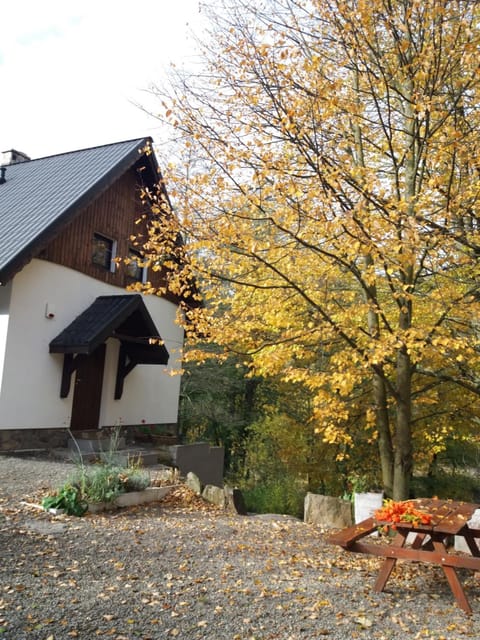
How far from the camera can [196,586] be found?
16.0ft

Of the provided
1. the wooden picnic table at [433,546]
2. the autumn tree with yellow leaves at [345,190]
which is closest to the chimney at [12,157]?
the autumn tree with yellow leaves at [345,190]

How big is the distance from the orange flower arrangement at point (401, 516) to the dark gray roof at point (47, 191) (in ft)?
24.1

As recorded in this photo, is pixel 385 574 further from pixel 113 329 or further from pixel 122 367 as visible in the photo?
pixel 122 367

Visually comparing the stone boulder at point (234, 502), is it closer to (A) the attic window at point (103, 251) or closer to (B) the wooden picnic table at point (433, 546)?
(B) the wooden picnic table at point (433, 546)

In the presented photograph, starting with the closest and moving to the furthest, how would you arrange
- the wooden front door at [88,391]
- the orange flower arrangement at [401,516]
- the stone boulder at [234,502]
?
the orange flower arrangement at [401,516] → the stone boulder at [234,502] → the wooden front door at [88,391]

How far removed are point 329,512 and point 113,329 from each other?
6.61 meters

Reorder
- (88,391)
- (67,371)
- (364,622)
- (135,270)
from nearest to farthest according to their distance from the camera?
(364,622) → (67,371) → (88,391) → (135,270)

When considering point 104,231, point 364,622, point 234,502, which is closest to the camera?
point 364,622

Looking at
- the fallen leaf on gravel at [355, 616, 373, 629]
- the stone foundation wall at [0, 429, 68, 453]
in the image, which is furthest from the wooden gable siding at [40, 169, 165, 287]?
the fallen leaf on gravel at [355, 616, 373, 629]

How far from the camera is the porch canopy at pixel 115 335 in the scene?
12141 mm

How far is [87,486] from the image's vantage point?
7793 mm

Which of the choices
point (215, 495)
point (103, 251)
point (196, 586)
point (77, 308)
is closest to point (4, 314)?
point (77, 308)

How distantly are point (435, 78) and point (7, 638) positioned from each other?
21.1ft

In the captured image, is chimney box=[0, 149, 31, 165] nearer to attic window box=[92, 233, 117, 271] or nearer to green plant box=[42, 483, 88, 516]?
attic window box=[92, 233, 117, 271]
